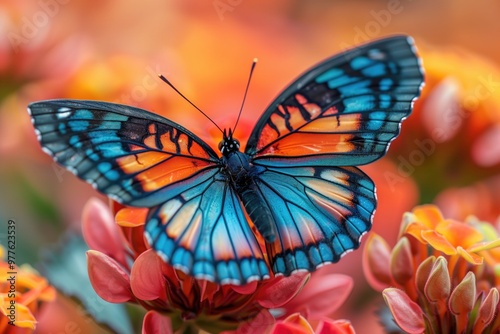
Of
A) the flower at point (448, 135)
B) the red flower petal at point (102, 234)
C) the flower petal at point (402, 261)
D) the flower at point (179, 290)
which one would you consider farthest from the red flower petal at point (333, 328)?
the flower at point (448, 135)

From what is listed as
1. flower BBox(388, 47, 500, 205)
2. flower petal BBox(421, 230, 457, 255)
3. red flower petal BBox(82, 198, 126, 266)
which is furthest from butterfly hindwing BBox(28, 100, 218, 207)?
flower BBox(388, 47, 500, 205)

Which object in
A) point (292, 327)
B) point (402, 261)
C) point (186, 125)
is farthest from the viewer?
point (186, 125)

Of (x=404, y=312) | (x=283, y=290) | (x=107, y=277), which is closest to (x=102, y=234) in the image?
(x=107, y=277)

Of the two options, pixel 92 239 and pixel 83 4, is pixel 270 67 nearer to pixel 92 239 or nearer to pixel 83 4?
pixel 83 4

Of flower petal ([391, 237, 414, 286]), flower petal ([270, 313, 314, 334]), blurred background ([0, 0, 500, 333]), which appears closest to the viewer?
flower petal ([270, 313, 314, 334])

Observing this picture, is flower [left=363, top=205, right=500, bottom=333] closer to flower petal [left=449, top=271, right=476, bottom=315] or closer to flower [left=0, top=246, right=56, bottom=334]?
flower petal [left=449, top=271, right=476, bottom=315]

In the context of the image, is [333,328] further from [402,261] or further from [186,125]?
[186,125]

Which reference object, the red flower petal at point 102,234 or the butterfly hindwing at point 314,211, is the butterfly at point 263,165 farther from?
the red flower petal at point 102,234

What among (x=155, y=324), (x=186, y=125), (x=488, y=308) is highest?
(x=186, y=125)
